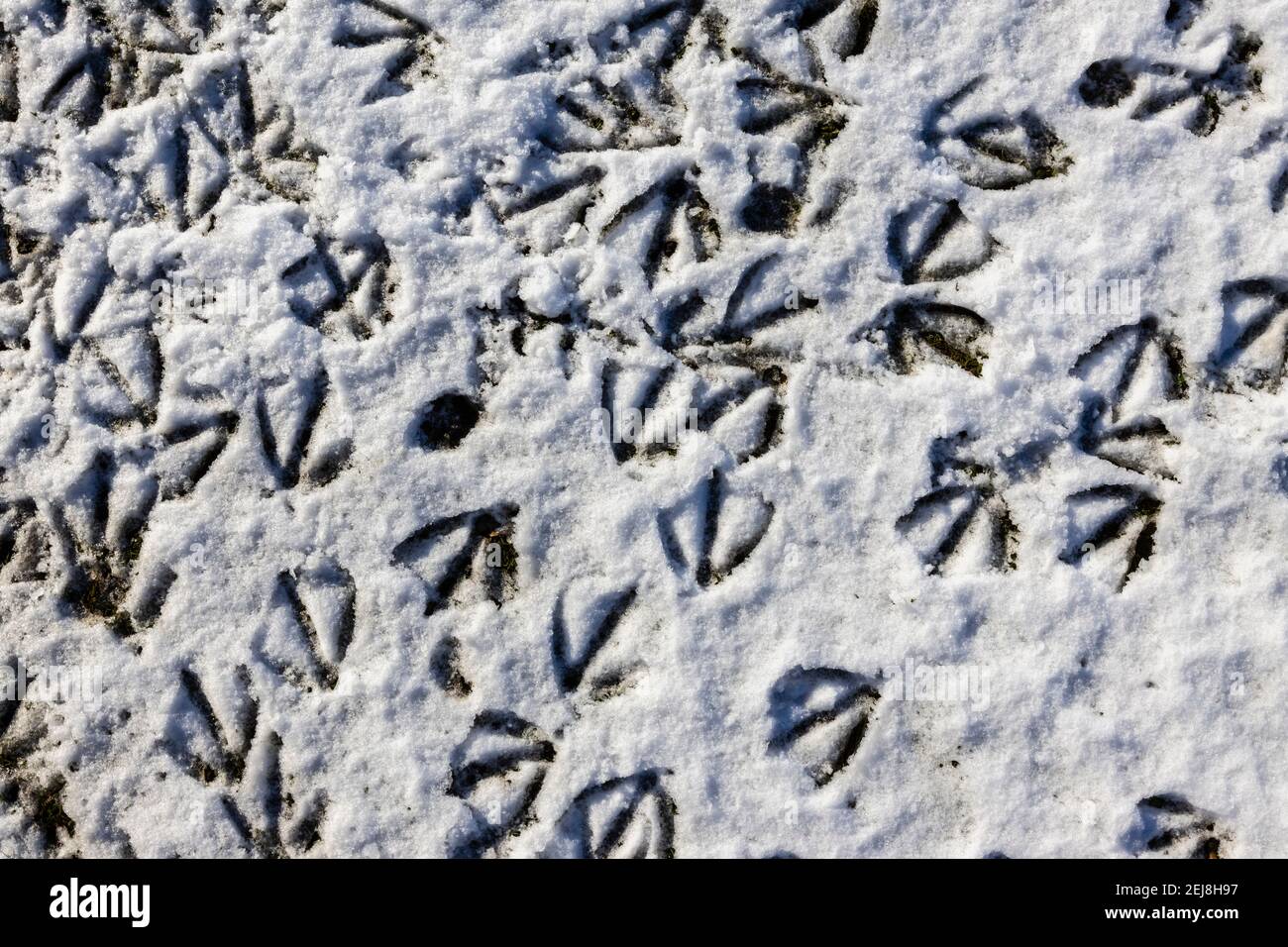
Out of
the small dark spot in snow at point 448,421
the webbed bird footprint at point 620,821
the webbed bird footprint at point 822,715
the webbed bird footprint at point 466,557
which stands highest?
the small dark spot in snow at point 448,421

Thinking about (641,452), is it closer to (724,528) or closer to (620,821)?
(724,528)

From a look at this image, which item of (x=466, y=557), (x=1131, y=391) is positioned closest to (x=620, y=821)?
(x=466, y=557)

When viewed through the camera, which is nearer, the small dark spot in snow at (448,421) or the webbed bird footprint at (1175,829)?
the webbed bird footprint at (1175,829)

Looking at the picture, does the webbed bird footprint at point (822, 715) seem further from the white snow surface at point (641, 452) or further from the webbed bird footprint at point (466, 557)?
the webbed bird footprint at point (466, 557)

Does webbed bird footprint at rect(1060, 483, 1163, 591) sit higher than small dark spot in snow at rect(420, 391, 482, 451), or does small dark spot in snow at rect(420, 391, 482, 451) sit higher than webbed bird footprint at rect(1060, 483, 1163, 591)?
small dark spot in snow at rect(420, 391, 482, 451)

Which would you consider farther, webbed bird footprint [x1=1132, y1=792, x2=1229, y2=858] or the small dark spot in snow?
the small dark spot in snow

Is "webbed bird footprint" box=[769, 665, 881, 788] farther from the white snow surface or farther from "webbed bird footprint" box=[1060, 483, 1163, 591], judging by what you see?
"webbed bird footprint" box=[1060, 483, 1163, 591]

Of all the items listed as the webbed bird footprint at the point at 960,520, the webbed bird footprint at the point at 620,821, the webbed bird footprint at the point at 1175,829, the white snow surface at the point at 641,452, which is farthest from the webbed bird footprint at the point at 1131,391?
the webbed bird footprint at the point at 620,821

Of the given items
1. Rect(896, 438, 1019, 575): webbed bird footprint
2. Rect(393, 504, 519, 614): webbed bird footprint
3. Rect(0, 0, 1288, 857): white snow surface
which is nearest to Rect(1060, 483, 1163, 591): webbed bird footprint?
Rect(0, 0, 1288, 857): white snow surface
